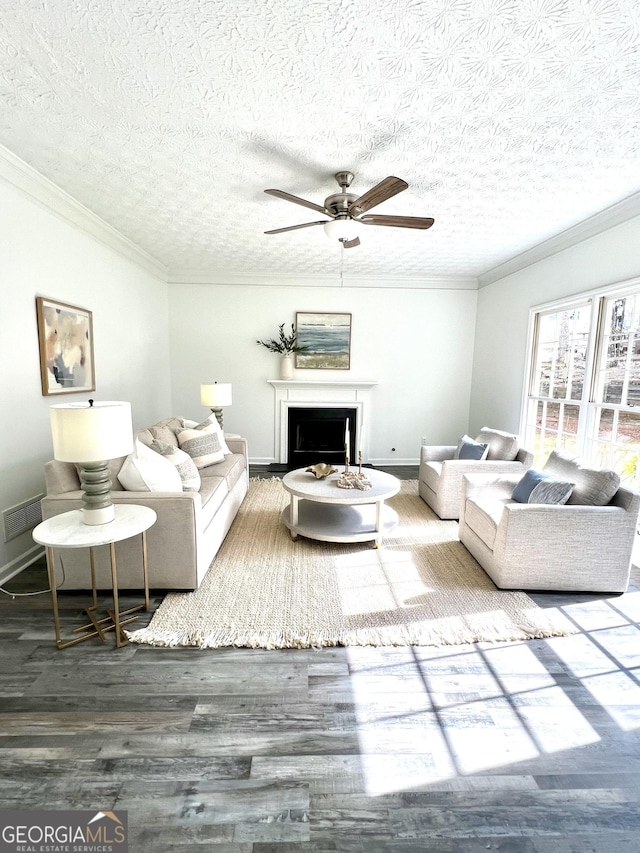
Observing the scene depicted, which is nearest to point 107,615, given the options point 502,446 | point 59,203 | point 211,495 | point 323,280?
point 211,495

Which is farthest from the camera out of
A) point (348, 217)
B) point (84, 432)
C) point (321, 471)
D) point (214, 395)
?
point (214, 395)

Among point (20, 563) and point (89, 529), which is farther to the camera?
point (20, 563)

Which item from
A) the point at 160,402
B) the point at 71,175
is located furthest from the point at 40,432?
the point at 160,402

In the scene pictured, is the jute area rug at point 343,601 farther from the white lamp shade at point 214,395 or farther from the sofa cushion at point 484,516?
the white lamp shade at point 214,395

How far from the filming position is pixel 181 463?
3111 mm

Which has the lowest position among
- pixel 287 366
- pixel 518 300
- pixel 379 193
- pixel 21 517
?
pixel 21 517

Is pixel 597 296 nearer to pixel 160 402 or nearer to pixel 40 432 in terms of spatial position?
pixel 40 432

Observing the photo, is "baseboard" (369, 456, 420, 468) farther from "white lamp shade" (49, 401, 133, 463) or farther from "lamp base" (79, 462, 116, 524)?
"white lamp shade" (49, 401, 133, 463)

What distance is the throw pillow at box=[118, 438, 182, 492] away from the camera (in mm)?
2527

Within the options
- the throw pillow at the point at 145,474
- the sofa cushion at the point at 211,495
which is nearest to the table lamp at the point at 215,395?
the sofa cushion at the point at 211,495

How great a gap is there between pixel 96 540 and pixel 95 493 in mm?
268

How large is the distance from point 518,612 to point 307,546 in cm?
158

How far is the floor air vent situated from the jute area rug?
1308mm

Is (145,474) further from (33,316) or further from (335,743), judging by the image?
(335,743)
